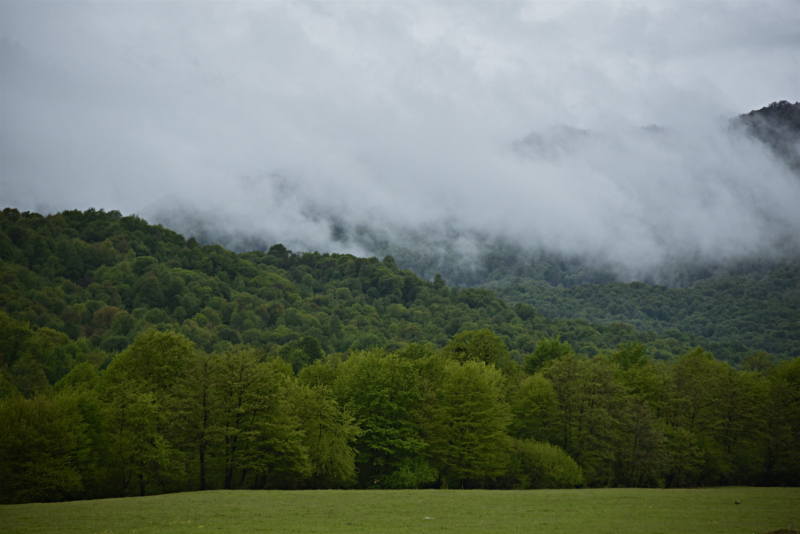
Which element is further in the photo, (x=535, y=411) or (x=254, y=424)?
(x=535, y=411)

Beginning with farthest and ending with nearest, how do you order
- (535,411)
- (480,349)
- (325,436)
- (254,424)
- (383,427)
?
(480,349) < (535,411) < (383,427) < (325,436) < (254,424)

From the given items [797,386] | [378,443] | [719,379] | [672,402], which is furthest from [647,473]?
[378,443]

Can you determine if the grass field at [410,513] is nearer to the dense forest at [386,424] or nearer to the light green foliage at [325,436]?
the dense forest at [386,424]

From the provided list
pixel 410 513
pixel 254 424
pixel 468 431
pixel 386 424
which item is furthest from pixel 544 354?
pixel 410 513

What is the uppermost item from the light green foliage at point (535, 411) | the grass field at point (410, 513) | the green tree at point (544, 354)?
the green tree at point (544, 354)

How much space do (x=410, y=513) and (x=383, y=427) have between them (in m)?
27.8

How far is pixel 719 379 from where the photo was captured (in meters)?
73.3

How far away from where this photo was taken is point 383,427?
6131 centimetres

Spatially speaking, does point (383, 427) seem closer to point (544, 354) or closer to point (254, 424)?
point (254, 424)

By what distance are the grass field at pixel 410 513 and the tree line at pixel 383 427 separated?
33.6ft

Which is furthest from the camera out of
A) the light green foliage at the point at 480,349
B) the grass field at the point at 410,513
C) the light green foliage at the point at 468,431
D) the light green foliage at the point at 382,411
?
the light green foliage at the point at 480,349

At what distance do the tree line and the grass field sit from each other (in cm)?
1025

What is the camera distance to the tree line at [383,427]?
4844 cm

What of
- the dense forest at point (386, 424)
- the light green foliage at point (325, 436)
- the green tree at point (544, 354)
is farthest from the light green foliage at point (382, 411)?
the green tree at point (544, 354)
